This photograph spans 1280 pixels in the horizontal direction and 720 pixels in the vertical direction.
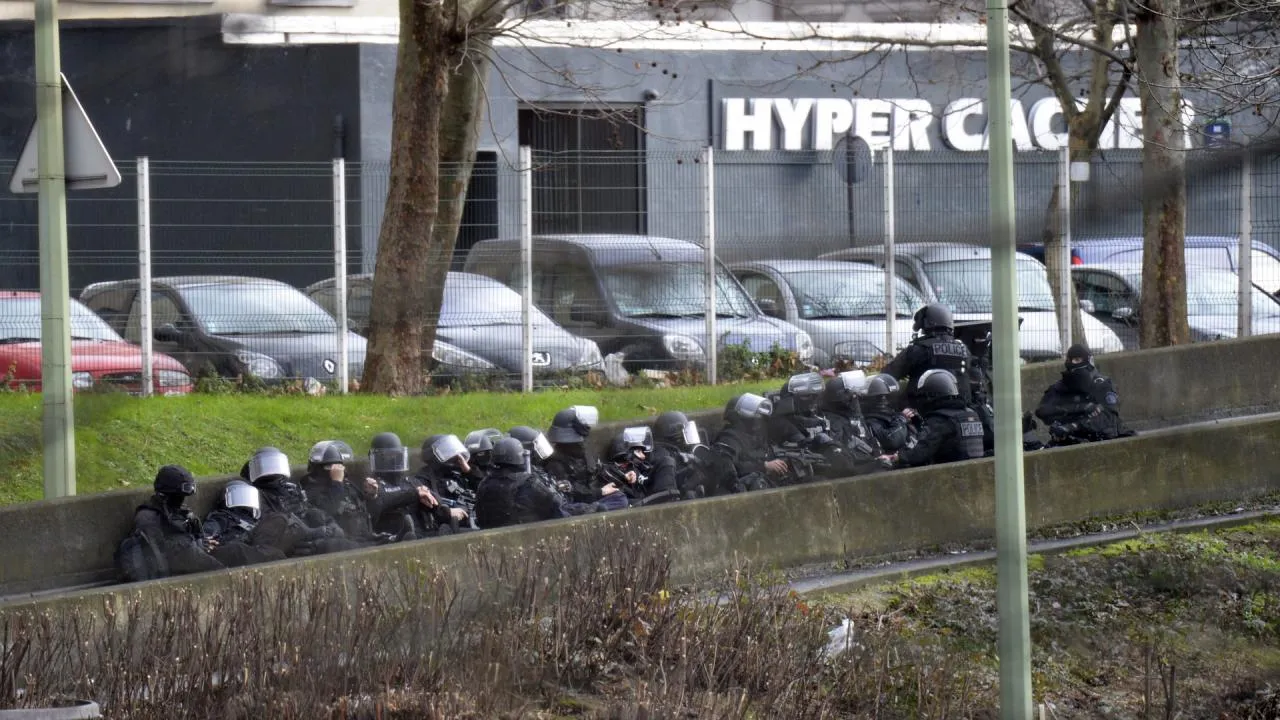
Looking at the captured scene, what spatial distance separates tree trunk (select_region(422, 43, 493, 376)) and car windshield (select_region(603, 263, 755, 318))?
58.9 inches

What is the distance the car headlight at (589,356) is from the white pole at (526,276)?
1.58 ft

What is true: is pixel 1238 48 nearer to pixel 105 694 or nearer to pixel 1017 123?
pixel 105 694

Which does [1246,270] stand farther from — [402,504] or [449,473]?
[402,504]

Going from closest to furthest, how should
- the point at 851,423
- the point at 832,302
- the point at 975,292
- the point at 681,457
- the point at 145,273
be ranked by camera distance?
the point at 681,457, the point at 851,423, the point at 145,273, the point at 832,302, the point at 975,292

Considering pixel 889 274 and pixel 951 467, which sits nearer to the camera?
pixel 951 467

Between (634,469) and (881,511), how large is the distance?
1772mm

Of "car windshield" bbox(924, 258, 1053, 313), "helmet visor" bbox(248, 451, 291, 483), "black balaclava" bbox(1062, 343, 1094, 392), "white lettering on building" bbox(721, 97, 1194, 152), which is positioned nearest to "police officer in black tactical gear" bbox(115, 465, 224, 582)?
"helmet visor" bbox(248, 451, 291, 483)

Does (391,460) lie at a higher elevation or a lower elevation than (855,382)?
lower

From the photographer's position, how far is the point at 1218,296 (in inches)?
632

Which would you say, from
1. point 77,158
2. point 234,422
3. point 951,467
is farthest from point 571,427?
point 77,158

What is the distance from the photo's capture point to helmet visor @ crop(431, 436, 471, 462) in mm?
10125

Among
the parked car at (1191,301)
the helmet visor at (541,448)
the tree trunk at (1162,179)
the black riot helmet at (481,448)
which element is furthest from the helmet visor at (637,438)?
the parked car at (1191,301)

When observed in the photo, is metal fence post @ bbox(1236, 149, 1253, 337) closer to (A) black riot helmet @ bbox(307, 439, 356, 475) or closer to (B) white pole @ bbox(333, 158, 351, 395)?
(B) white pole @ bbox(333, 158, 351, 395)

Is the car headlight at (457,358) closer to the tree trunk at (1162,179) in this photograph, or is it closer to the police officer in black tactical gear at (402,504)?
the police officer in black tactical gear at (402,504)
